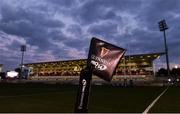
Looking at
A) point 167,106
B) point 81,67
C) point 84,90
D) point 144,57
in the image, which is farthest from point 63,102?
point 144,57

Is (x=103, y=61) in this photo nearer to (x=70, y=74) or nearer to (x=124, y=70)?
(x=124, y=70)

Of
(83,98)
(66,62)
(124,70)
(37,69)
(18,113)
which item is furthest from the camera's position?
(37,69)

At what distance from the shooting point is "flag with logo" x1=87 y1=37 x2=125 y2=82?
611cm

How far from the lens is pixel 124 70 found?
131m

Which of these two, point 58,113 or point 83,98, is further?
point 58,113

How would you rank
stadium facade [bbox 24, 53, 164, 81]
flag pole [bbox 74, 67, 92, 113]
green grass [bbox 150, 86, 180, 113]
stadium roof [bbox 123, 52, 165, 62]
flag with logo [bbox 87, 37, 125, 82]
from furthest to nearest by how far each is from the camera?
stadium facade [bbox 24, 53, 164, 81], stadium roof [bbox 123, 52, 165, 62], green grass [bbox 150, 86, 180, 113], flag pole [bbox 74, 67, 92, 113], flag with logo [bbox 87, 37, 125, 82]

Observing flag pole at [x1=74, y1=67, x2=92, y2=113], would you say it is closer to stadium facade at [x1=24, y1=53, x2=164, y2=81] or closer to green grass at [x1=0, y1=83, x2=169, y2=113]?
green grass at [x1=0, y1=83, x2=169, y2=113]

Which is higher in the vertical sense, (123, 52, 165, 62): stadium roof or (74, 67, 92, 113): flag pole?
(123, 52, 165, 62): stadium roof

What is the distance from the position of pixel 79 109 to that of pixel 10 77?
152 metres

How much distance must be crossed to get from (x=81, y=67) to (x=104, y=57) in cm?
9508

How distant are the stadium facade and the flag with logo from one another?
95.1 metres

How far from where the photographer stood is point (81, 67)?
101188 mm

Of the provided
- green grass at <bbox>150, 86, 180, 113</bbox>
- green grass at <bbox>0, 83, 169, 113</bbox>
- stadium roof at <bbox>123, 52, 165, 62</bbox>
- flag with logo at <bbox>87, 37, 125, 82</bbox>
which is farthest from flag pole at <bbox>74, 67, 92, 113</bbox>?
stadium roof at <bbox>123, 52, 165, 62</bbox>

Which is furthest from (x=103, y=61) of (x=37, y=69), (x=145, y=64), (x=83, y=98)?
(x=37, y=69)
